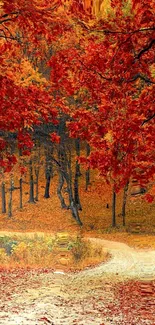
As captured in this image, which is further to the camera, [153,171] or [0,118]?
[153,171]

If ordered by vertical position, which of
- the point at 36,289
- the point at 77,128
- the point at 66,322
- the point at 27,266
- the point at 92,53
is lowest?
the point at 27,266

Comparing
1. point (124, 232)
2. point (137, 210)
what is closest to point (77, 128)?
point (124, 232)

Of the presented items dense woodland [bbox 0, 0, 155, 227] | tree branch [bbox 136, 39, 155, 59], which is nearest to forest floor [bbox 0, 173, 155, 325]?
dense woodland [bbox 0, 0, 155, 227]

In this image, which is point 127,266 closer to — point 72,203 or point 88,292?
point 88,292

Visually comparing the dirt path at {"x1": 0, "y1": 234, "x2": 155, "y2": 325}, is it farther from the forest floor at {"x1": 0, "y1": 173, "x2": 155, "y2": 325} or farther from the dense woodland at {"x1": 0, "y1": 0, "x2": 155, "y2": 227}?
the dense woodland at {"x1": 0, "y1": 0, "x2": 155, "y2": 227}

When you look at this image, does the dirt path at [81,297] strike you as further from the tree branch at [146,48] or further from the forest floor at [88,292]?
the tree branch at [146,48]

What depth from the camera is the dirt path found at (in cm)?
866

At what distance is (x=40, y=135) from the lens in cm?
3259

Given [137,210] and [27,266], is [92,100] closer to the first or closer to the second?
[27,266]

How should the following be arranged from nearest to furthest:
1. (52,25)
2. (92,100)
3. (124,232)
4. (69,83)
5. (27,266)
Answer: (52,25) → (69,83) → (92,100) → (27,266) → (124,232)

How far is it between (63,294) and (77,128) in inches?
168

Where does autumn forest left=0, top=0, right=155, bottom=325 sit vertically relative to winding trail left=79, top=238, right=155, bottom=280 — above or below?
above

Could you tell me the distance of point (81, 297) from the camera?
10969mm

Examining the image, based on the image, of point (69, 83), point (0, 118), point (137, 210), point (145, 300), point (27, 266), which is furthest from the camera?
point (137, 210)
